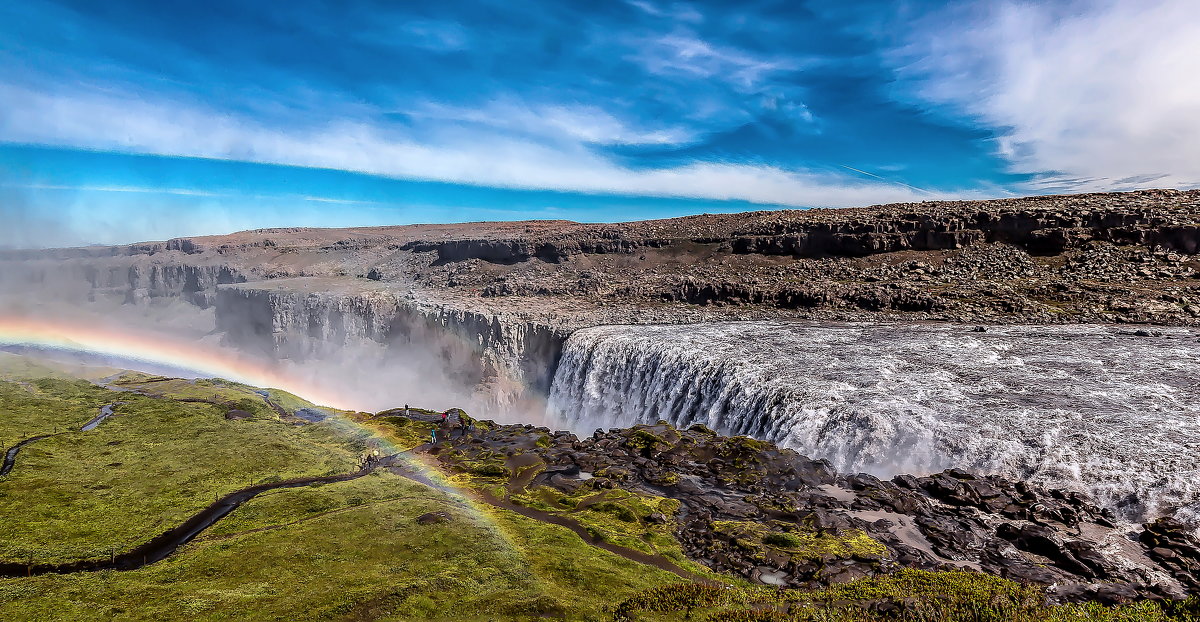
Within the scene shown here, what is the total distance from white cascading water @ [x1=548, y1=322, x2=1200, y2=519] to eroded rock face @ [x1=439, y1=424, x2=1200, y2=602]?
1789mm

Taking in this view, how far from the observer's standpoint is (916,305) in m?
49.9

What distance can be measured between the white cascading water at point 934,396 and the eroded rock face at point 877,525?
1.79 m

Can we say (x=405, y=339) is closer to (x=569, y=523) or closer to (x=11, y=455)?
(x=11, y=455)

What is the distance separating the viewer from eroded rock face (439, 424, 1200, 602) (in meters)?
16.4

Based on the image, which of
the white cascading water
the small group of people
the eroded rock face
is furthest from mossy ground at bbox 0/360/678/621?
the white cascading water

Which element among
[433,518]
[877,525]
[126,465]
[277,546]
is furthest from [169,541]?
[877,525]

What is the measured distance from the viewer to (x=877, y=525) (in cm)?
1973

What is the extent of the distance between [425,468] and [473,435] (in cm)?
551

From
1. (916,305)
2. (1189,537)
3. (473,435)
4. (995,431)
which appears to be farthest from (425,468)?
(916,305)

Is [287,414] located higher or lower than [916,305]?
lower

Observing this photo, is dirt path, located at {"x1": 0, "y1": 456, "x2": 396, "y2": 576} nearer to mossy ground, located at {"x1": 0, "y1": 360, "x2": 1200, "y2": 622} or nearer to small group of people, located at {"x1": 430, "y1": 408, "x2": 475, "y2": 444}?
mossy ground, located at {"x1": 0, "y1": 360, "x2": 1200, "y2": 622}

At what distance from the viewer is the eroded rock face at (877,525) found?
16391mm

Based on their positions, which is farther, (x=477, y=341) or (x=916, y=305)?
(x=477, y=341)

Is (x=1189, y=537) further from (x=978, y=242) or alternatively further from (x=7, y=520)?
(x=978, y=242)
